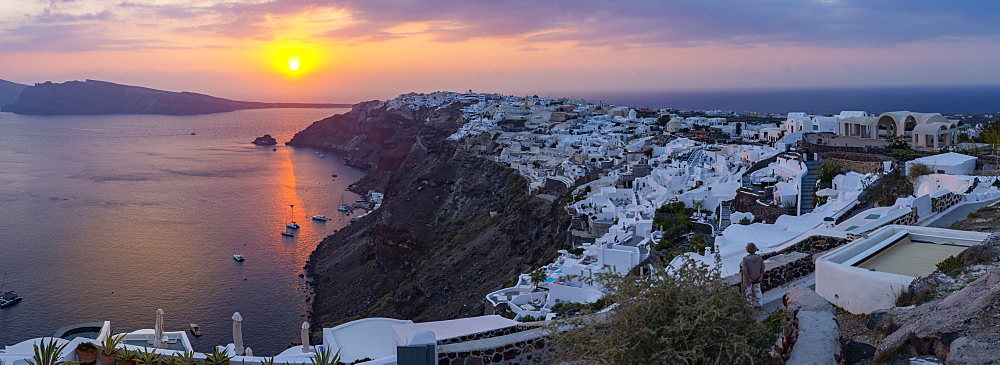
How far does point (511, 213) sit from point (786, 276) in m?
16.7

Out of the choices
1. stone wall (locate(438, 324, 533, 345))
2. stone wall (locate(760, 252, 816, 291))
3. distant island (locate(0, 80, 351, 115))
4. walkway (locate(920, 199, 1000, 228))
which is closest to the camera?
stone wall (locate(438, 324, 533, 345))

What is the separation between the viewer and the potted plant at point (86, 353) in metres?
3.47

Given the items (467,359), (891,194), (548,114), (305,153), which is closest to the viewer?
(467,359)

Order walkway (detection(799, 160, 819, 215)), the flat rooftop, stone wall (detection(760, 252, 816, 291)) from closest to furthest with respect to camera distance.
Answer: the flat rooftop, stone wall (detection(760, 252, 816, 291)), walkway (detection(799, 160, 819, 215))

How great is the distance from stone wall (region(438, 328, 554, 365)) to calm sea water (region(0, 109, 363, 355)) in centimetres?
1272

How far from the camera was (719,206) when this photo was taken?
43.7 feet

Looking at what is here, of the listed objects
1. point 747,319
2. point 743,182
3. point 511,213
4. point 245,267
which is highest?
point 747,319

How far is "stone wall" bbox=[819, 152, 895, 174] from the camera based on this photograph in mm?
12688

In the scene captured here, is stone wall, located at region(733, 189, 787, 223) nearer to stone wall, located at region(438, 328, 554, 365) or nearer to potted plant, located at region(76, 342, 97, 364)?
stone wall, located at region(438, 328, 554, 365)

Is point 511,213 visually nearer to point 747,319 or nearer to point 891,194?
point 891,194

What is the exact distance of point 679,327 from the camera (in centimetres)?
251

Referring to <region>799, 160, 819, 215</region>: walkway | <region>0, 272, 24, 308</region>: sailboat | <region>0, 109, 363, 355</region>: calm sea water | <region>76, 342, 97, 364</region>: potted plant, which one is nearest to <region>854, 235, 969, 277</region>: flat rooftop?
<region>76, 342, 97, 364</region>: potted plant

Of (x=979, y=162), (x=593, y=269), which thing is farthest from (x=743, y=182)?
(x=593, y=269)

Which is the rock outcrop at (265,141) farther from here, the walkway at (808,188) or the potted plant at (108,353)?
the potted plant at (108,353)
